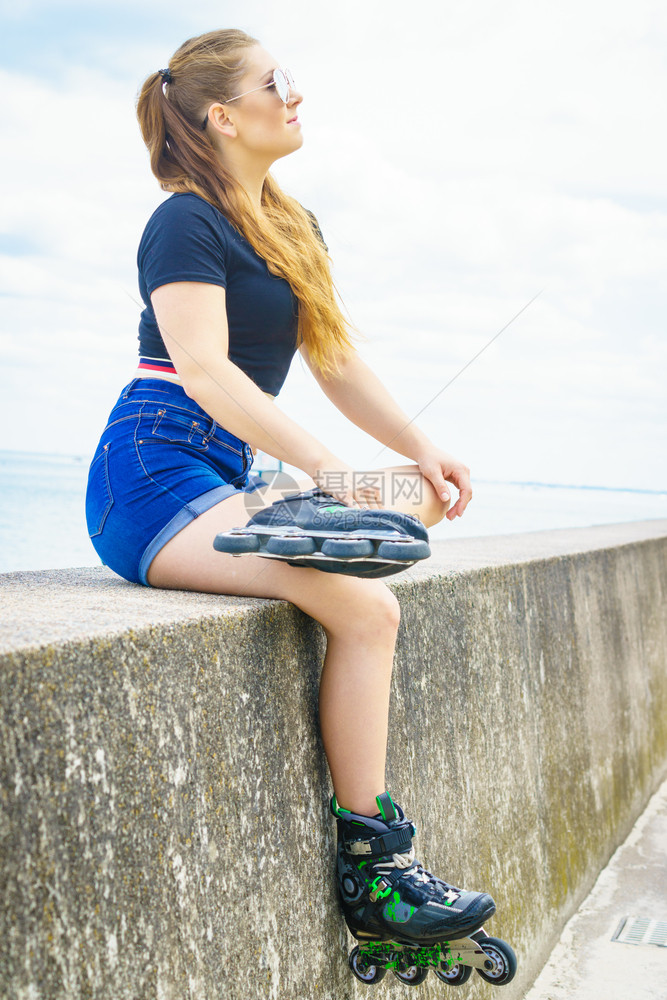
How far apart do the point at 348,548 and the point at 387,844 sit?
1.63ft

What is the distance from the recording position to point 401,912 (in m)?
1.38

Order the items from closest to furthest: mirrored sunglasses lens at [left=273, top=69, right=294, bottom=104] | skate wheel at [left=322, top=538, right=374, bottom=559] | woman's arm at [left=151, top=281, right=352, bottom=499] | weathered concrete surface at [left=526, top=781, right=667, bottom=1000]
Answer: skate wheel at [left=322, top=538, right=374, bottom=559]
woman's arm at [left=151, top=281, right=352, bottom=499]
mirrored sunglasses lens at [left=273, top=69, right=294, bottom=104]
weathered concrete surface at [left=526, top=781, right=667, bottom=1000]

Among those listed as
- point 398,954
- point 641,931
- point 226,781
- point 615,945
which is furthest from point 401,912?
point 641,931

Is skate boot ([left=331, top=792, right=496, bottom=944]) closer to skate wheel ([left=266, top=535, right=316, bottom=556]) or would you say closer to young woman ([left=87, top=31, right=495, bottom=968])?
young woman ([left=87, top=31, right=495, bottom=968])

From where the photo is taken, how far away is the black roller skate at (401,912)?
4.49 ft

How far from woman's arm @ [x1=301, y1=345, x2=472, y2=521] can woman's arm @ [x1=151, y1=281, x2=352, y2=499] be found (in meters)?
0.44

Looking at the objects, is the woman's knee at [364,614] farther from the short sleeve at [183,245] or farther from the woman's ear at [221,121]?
the woman's ear at [221,121]

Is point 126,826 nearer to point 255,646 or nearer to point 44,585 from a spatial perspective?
point 255,646

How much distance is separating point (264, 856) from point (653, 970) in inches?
63.7

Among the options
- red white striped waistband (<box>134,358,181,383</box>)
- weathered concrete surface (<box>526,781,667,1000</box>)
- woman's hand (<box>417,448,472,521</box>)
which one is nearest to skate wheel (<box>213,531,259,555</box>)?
red white striped waistband (<box>134,358,181,383</box>)

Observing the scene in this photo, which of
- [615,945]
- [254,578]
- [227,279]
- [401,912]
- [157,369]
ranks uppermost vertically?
[227,279]

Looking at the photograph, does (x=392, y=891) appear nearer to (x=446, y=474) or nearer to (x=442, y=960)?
(x=442, y=960)

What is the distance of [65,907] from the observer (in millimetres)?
942

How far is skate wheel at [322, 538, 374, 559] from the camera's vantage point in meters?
1.30
